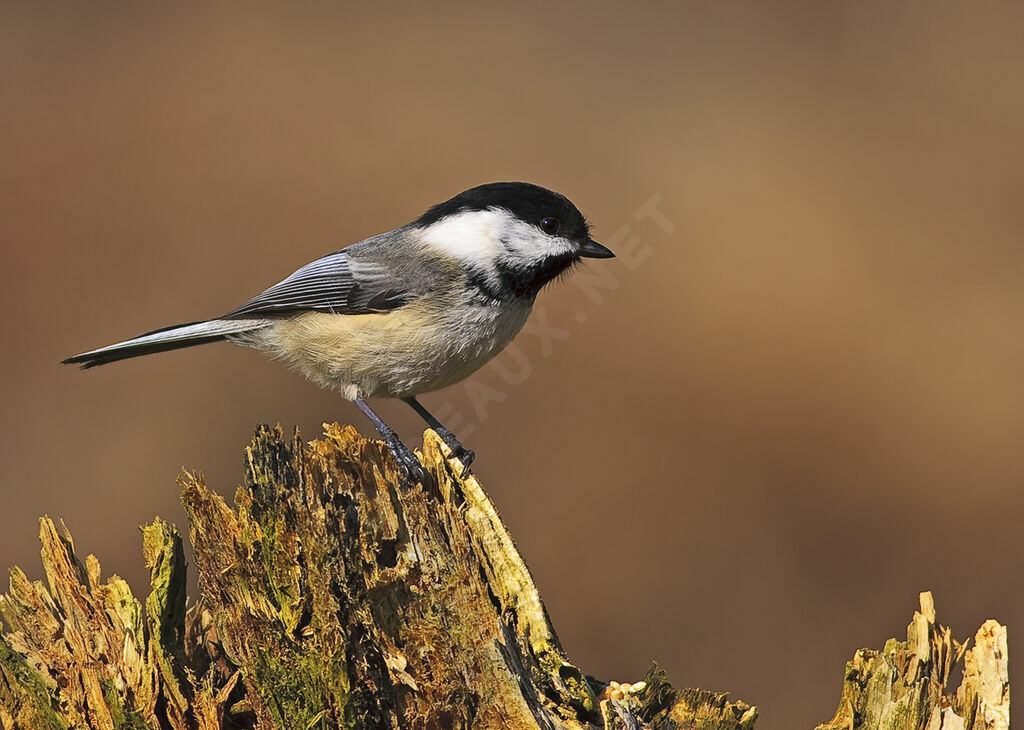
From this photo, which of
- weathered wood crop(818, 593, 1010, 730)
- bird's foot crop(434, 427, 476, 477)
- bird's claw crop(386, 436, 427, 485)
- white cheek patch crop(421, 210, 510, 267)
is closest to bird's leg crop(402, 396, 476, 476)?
bird's foot crop(434, 427, 476, 477)

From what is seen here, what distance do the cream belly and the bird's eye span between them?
11.5 inches

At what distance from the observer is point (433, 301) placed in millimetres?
3475

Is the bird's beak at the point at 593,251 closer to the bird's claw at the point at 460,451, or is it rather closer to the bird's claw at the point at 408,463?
the bird's claw at the point at 460,451

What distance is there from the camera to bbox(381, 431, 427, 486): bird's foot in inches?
119

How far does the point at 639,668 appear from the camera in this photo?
5.18m

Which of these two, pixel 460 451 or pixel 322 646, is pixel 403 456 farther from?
pixel 322 646

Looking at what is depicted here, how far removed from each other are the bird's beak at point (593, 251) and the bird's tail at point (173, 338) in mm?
1346

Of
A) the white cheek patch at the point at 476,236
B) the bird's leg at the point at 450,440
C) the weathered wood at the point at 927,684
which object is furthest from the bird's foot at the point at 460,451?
the weathered wood at the point at 927,684

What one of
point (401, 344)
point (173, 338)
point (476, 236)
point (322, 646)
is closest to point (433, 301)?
point (401, 344)

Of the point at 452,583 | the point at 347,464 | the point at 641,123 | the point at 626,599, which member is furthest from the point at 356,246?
the point at 641,123

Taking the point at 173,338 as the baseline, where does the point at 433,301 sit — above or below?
above

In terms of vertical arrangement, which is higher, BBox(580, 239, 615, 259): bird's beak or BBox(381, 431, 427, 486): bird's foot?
BBox(580, 239, 615, 259): bird's beak

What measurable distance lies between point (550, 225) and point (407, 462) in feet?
3.41

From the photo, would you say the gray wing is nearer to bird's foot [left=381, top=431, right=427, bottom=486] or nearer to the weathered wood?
bird's foot [left=381, top=431, right=427, bottom=486]
